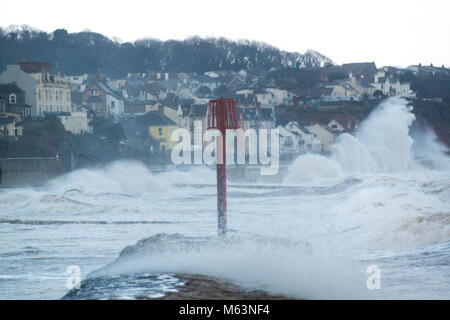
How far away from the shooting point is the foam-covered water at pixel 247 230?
4.27m

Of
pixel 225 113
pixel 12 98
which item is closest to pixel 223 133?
pixel 225 113

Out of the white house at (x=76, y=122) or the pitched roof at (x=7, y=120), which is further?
the white house at (x=76, y=122)

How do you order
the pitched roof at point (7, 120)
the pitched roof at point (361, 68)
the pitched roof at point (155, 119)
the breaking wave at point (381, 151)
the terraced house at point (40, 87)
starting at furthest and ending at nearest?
the pitched roof at point (361, 68), the pitched roof at point (155, 119), the terraced house at point (40, 87), the breaking wave at point (381, 151), the pitched roof at point (7, 120)

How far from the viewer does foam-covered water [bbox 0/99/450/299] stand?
4.27 meters

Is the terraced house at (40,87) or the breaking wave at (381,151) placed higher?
the terraced house at (40,87)

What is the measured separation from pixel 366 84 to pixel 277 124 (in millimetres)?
4051

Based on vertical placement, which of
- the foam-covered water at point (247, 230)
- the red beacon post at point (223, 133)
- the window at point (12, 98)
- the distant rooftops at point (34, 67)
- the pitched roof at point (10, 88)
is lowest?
the foam-covered water at point (247, 230)

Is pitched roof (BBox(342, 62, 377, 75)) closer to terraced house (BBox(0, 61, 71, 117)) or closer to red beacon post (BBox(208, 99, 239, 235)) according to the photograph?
terraced house (BBox(0, 61, 71, 117))

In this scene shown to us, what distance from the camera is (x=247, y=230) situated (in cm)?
809

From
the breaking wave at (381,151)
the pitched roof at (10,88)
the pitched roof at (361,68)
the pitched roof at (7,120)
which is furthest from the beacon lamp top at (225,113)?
the pitched roof at (361,68)

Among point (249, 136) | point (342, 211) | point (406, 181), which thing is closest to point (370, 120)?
point (249, 136)

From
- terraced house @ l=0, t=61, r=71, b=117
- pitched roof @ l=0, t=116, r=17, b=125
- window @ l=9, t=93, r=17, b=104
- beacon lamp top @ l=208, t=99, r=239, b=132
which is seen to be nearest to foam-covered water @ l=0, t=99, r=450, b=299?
beacon lamp top @ l=208, t=99, r=239, b=132

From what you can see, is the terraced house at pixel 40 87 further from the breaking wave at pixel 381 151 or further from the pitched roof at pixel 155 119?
the breaking wave at pixel 381 151
